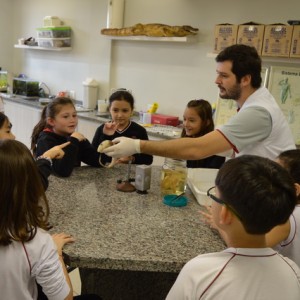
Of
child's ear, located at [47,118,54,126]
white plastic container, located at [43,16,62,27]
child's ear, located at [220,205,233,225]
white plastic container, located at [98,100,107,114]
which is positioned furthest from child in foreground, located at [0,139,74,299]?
white plastic container, located at [43,16,62,27]

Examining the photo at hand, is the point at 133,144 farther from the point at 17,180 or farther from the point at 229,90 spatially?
the point at 17,180

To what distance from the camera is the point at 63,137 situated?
2.09 m

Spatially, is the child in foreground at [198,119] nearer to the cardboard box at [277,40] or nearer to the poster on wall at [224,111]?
the poster on wall at [224,111]

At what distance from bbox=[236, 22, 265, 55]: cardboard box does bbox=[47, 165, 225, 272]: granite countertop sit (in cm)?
170

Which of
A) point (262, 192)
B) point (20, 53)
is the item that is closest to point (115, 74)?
point (20, 53)

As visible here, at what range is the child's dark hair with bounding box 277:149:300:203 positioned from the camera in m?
1.29

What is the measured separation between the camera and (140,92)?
421 centimetres

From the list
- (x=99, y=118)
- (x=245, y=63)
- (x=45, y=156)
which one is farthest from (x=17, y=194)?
(x=99, y=118)

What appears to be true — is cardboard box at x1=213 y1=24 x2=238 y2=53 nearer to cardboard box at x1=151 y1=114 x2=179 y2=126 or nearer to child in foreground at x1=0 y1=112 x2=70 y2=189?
cardboard box at x1=151 y1=114 x2=179 y2=126

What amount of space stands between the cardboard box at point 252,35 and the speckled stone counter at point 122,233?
61.6 inches

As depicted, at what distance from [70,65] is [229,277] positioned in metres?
4.62

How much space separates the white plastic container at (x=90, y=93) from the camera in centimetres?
445

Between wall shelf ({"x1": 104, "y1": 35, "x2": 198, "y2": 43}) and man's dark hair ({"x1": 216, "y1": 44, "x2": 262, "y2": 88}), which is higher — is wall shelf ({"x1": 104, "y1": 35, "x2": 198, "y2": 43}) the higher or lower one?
the higher one

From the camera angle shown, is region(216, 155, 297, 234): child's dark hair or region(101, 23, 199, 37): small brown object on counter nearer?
region(216, 155, 297, 234): child's dark hair
